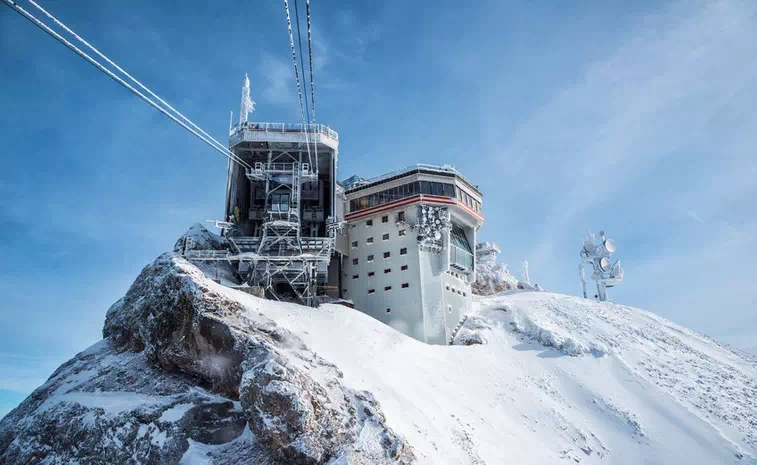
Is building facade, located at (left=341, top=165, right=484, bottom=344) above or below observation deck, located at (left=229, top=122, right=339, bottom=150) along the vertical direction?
below

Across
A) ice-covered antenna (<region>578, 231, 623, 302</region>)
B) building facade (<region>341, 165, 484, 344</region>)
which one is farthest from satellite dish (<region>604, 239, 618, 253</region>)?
building facade (<region>341, 165, 484, 344</region>)

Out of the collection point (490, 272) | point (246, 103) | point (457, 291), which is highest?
point (246, 103)

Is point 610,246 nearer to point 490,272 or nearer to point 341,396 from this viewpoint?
point 490,272

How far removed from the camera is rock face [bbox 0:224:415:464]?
2227 cm

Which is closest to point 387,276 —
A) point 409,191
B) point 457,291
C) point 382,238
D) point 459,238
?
point 382,238

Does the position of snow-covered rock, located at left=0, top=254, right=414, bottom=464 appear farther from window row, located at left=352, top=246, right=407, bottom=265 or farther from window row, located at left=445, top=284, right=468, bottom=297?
window row, located at left=445, top=284, right=468, bottom=297

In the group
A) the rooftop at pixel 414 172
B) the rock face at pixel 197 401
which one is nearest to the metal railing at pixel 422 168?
the rooftop at pixel 414 172

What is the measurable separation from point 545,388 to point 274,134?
33240mm

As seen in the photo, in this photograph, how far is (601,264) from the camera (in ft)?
211

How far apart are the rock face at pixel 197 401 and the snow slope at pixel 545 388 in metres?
2.50

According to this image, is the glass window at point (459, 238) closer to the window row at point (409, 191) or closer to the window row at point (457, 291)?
the window row at point (409, 191)

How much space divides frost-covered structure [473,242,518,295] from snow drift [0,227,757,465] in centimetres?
2157

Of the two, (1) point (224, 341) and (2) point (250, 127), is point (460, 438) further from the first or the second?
(2) point (250, 127)

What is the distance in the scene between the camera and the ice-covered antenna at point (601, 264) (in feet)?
209
